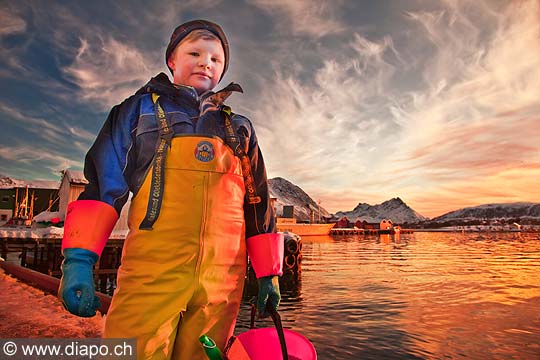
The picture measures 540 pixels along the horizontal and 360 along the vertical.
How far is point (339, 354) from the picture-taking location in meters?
7.63

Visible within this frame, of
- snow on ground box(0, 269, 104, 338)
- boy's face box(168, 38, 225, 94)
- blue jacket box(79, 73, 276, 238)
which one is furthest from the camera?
snow on ground box(0, 269, 104, 338)

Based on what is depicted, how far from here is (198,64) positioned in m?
2.40

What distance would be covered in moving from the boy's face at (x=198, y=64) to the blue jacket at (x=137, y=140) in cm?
16

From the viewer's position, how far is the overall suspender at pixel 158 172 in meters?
1.90

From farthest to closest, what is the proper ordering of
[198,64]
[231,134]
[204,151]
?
[198,64], [231,134], [204,151]

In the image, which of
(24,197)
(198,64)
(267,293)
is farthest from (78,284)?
(24,197)

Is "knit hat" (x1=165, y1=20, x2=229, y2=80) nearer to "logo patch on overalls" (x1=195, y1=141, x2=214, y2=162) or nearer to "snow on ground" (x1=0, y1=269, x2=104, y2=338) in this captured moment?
"logo patch on overalls" (x1=195, y1=141, x2=214, y2=162)

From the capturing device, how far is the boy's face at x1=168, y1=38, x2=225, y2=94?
2.39m

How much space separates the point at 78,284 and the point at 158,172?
0.71 meters

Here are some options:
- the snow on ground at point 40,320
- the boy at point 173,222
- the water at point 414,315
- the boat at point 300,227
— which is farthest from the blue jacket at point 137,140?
the boat at point 300,227

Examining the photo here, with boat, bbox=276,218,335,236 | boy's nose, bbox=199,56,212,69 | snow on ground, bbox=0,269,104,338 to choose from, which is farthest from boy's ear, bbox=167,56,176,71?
boat, bbox=276,218,335,236

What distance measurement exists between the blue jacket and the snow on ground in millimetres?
3833

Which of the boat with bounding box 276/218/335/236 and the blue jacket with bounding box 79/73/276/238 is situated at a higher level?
the blue jacket with bounding box 79/73/276/238

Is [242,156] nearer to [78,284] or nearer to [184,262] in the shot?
[184,262]
